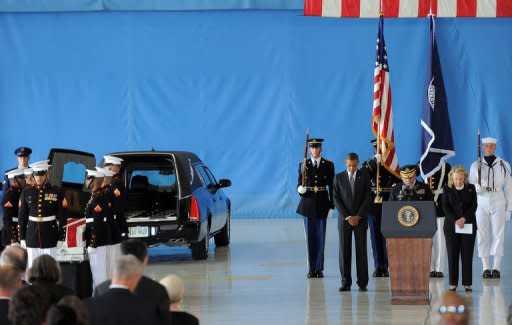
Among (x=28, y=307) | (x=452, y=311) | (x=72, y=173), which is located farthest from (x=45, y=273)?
(x=72, y=173)

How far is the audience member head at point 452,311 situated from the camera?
4637 millimetres

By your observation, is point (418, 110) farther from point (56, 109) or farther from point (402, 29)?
point (56, 109)

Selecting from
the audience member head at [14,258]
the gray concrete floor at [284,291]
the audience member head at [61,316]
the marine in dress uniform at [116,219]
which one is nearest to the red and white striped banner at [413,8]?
the gray concrete floor at [284,291]

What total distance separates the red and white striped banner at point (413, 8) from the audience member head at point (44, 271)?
54.4 ft

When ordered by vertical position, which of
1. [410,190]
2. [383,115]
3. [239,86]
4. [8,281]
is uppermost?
[239,86]

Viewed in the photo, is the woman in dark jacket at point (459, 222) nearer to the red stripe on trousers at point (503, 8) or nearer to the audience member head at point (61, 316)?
the audience member head at point (61, 316)

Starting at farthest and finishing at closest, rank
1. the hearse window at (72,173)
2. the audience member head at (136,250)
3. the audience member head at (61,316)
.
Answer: the hearse window at (72,173) → the audience member head at (136,250) → the audience member head at (61,316)

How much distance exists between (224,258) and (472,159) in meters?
8.87

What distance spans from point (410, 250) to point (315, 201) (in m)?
2.82

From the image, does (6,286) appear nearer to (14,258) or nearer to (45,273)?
(45,273)

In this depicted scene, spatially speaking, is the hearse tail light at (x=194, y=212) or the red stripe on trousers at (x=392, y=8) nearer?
the hearse tail light at (x=194, y=212)

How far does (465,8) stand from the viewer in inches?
926

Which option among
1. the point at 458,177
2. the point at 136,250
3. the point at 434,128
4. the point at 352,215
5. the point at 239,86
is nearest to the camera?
the point at 136,250

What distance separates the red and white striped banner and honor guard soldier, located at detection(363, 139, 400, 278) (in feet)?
28.0
